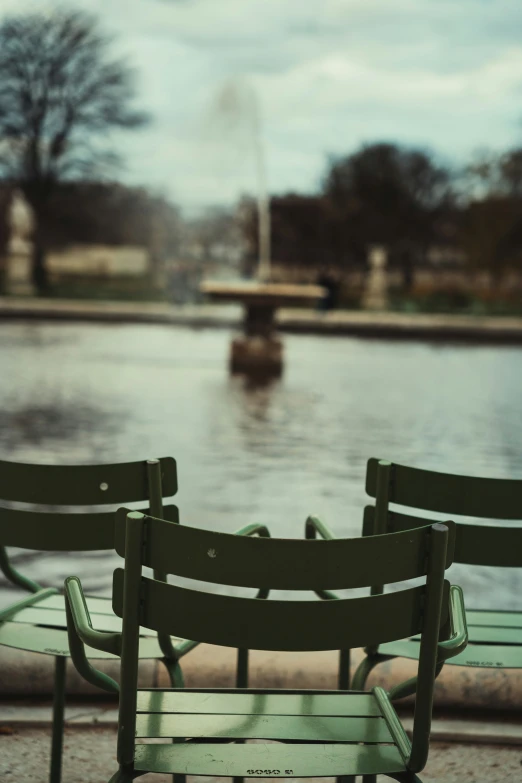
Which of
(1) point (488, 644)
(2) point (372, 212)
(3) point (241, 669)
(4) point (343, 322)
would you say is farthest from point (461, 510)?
(2) point (372, 212)

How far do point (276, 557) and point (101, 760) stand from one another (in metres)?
1.35

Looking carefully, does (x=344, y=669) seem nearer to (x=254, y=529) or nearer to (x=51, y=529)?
(x=254, y=529)

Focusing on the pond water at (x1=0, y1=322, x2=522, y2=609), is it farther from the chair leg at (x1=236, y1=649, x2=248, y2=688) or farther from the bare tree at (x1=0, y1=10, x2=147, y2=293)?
the bare tree at (x1=0, y1=10, x2=147, y2=293)

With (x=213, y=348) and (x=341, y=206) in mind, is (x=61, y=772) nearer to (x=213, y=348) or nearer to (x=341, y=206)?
(x=213, y=348)

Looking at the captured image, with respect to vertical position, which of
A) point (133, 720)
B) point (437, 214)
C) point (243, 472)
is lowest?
point (243, 472)

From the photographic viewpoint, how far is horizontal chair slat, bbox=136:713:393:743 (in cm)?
220

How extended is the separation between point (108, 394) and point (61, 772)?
33.6 feet

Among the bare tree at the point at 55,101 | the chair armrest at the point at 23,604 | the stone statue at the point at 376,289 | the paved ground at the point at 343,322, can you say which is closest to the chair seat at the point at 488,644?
the chair armrest at the point at 23,604

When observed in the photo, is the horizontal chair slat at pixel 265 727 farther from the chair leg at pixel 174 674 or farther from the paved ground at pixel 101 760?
the paved ground at pixel 101 760

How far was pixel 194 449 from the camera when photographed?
29.8ft

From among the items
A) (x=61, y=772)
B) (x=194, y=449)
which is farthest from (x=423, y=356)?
(x=61, y=772)

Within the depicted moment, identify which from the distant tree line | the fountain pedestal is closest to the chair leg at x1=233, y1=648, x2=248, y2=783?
the fountain pedestal

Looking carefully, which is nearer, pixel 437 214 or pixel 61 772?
pixel 61 772

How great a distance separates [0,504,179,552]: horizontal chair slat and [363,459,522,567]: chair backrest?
26.6 inches
